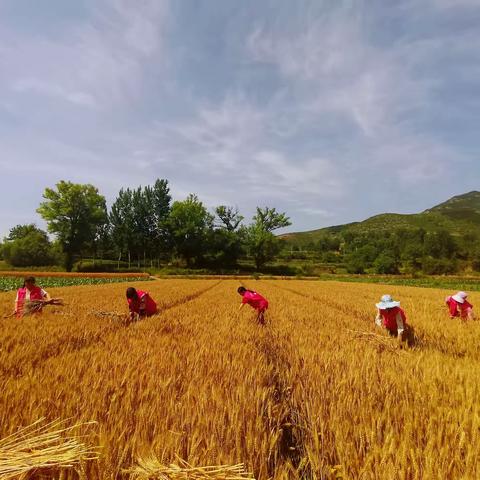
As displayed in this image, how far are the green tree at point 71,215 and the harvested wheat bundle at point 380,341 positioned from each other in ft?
202

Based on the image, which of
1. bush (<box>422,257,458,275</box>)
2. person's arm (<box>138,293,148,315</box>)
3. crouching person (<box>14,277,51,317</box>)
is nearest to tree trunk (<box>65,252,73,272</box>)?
crouching person (<box>14,277,51,317</box>)

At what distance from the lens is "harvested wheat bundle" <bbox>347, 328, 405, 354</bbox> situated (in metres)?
5.39

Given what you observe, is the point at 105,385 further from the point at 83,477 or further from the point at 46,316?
the point at 46,316

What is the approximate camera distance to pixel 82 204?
203 feet

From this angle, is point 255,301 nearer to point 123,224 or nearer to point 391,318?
point 391,318

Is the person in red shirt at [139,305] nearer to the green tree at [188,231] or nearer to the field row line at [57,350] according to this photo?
the field row line at [57,350]

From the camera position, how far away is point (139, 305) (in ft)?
29.3

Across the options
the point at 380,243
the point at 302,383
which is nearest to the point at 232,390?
the point at 302,383

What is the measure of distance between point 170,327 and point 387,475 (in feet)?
19.2

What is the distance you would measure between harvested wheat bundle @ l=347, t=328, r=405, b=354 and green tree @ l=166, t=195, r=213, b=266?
67.1 m

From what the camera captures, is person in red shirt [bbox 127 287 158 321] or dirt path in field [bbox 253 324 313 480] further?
person in red shirt [bbox 127 287 158 321]

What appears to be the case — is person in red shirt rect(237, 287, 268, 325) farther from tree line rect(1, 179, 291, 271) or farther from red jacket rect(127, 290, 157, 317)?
tree line rect(1, 179, 291, 271)

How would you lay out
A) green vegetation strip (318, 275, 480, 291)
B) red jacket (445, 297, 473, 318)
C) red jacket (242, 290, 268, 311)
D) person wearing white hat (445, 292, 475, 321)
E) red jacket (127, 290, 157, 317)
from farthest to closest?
1. green vegetation strip (318, 275, 480, 291)
2. red jacket (445, 297, 473, 318)
3. red jacket (242, 290, 268, 311)
4. person wearing white hat (445, 292, 475, 321)
5. red jacket (127, 290, 157, 317)

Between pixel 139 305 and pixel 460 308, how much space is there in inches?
364
